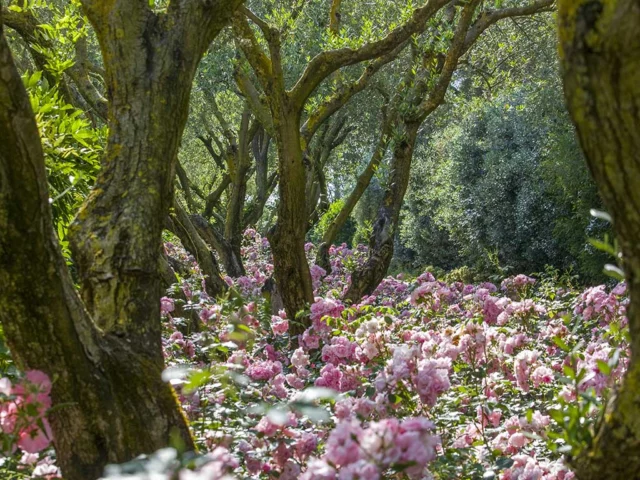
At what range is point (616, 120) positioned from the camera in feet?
4.74

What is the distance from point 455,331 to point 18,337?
2213 mm

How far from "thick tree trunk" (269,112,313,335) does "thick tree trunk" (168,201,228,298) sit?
187 centimetres

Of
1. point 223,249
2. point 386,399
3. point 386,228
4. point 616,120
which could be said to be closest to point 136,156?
point 386,399

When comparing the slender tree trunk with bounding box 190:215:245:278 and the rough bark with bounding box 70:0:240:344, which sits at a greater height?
the slender tree trunk with bounding box 190:215:245:278

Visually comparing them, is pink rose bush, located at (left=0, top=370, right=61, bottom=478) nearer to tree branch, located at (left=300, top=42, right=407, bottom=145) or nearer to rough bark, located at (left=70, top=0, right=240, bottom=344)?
rough bark, located at (left=70, top=0, right=240, bottom=344)

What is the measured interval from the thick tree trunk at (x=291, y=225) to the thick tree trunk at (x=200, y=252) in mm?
1871

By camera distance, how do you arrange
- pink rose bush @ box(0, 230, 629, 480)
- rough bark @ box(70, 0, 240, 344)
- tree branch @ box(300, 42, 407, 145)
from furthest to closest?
tree branch @ box(300, 42, 407, 145) < rough bark @ box(70, 0, 240, 344) < pink rose bush @ box(0, 230, 629, 480)

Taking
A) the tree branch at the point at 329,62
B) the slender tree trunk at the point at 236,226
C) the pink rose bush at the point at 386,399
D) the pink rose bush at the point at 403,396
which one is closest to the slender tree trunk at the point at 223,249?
the slender tree trunk at the point at 236,226

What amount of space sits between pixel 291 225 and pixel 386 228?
6.29ft

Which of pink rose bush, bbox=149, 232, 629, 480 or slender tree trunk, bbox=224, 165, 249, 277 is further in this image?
slender tree trunk, bbox=224, 165, 249, 277

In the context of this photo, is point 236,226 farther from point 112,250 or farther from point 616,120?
point 616,120

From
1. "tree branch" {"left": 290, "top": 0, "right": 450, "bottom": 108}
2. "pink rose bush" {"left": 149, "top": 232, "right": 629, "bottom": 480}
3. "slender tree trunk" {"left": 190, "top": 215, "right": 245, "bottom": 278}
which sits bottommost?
"pink rose bush" {"left": 149, "top": 232, "right": 629, "bottom": 480}

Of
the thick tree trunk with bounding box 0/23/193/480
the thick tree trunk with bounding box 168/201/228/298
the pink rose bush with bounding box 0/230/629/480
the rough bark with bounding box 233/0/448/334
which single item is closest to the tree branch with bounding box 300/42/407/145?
the rough bark with bounding box 233/0/448/334

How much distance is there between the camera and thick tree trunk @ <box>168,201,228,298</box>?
322 inches
